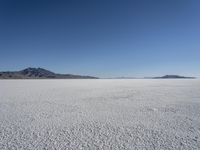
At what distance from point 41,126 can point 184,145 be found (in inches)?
110

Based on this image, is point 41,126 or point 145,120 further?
point 145,120

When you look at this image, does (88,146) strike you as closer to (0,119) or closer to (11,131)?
(11,131)

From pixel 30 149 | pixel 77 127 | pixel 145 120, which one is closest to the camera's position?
pixel 30 149

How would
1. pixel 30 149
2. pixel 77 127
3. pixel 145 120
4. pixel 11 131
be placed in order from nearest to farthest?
pixel 30 149 < pixel 11 131 < pixel 77 127 < pixel 145 120

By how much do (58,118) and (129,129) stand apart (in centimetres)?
188

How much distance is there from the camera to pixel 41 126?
385 centimetres

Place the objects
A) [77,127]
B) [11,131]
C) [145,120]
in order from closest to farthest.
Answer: [11,131] < [77,127] < [145,120]

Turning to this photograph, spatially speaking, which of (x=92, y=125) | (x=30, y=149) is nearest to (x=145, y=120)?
(x=92, y=125)

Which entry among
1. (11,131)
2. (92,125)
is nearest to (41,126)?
(11,131)

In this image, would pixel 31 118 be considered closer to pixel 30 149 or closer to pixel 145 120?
pixel 30 149

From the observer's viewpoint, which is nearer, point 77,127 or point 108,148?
point 108,148

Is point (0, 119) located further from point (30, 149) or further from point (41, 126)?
point (30, 149)

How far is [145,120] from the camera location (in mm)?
4289

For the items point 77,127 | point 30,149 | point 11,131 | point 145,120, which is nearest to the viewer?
point 30,149
